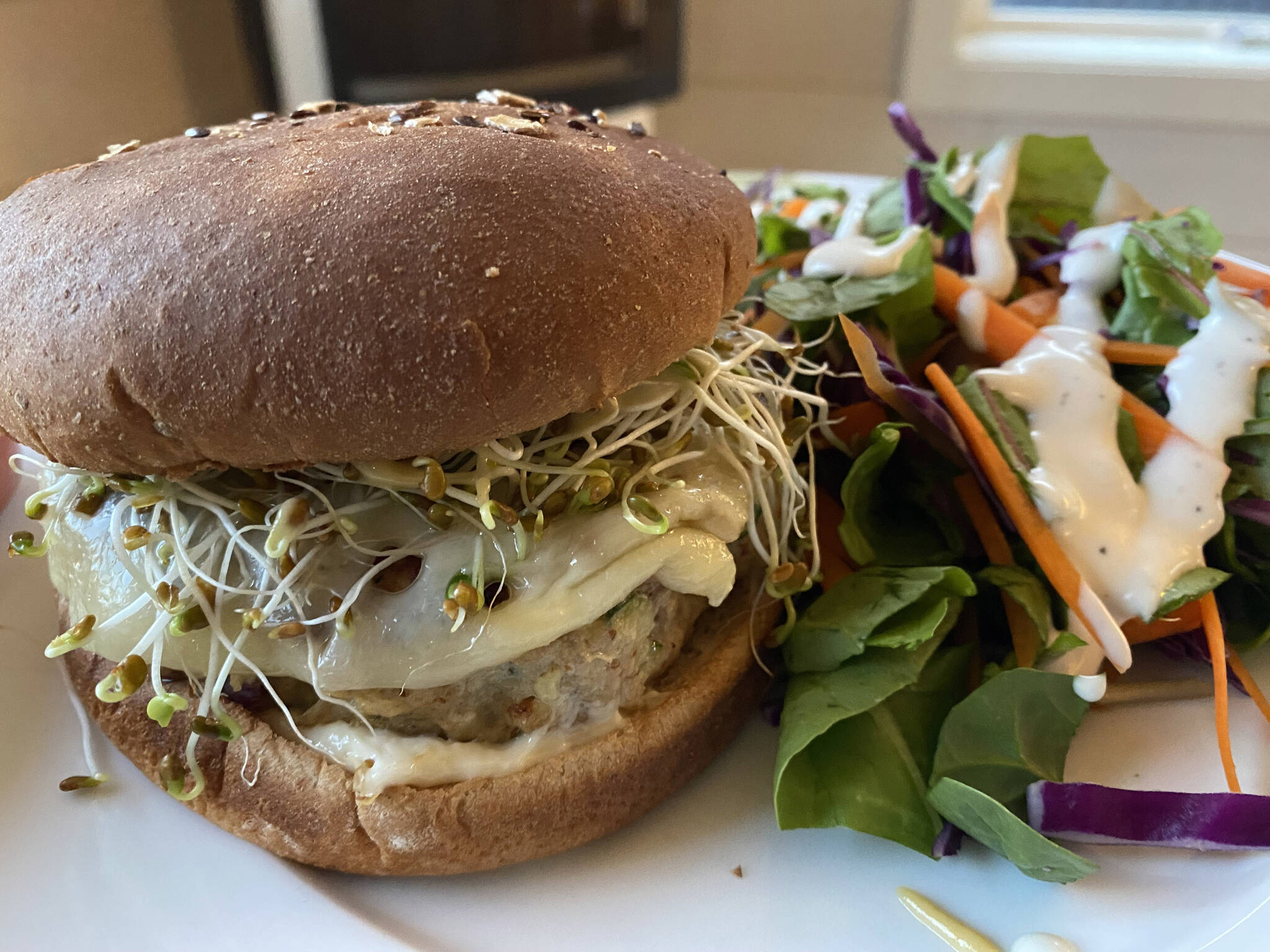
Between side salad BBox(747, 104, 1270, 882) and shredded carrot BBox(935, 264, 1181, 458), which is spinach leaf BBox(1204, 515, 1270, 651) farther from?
shredded carrot BBox(935, 264, 1181, 458)

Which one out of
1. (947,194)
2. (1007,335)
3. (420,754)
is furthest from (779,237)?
(420,754)

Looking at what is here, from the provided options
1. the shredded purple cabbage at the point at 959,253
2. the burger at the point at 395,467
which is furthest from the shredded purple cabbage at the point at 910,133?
the burger at the point at 395,467

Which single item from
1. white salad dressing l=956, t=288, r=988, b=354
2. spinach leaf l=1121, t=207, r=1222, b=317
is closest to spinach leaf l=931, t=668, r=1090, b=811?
white salad dressing l=956, t=288, r=988, b=354

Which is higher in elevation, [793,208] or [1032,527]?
[793,208]

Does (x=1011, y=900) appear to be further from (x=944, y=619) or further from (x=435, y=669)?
(x=435, y=669)

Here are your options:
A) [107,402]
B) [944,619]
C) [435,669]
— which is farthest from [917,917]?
[107,402]

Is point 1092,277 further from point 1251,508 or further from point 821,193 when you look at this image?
point 821,193

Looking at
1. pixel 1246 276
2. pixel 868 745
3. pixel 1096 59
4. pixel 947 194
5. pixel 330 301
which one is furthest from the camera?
pixel 1096 59
